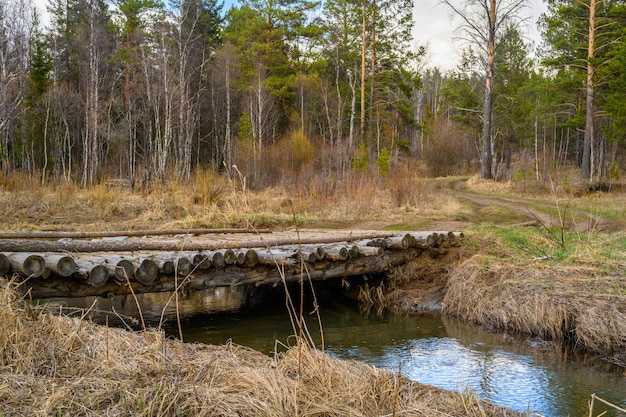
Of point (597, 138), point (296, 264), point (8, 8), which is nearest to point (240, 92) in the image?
point (8, 8)

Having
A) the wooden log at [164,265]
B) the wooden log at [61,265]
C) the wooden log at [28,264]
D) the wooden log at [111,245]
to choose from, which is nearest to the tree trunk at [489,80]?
the wooden log at [111,245]

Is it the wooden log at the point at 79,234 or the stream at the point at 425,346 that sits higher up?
the wooden log at the point at 79,234

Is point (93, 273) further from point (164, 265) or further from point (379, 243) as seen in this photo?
point (379, 243)

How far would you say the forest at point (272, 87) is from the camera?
897 inches

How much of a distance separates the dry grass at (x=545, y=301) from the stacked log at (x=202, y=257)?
119 cm

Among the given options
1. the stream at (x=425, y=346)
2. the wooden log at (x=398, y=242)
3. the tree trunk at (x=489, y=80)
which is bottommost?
the stream at (x=425, y=346)

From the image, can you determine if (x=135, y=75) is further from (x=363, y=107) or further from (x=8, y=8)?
(x=363, y=107)

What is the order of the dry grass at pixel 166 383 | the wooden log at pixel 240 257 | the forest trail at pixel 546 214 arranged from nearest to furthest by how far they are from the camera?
1. the dry grass at pixel 166 383
2. the wooden log at pixel 240 257
3. the forest trail at pixel 546 214

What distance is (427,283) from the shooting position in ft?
29.7

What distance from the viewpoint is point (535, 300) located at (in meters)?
6.84

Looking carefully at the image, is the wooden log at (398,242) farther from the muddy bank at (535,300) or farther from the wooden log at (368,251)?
the muddy bank at (535,300)

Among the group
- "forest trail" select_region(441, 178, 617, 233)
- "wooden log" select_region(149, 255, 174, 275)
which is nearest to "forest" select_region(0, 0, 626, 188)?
"forest trail" select_region(441, 178, 617, 233)

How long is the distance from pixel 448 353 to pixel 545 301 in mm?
1590

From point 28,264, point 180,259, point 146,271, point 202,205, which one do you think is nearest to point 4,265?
point 28,264
